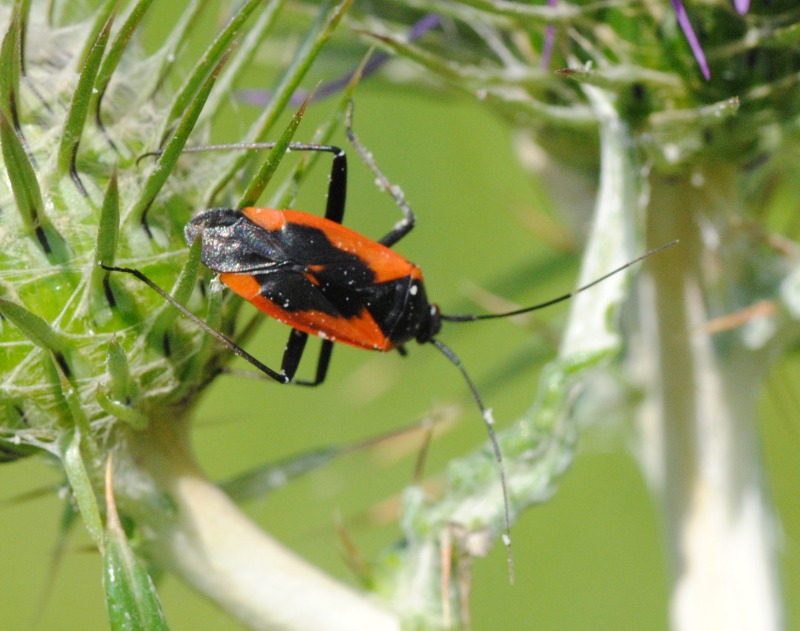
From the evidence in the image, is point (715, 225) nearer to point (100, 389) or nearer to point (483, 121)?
point (100, 389)

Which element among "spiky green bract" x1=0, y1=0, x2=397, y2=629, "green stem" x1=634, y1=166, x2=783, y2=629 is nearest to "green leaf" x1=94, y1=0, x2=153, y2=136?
"spiky green bract" x1=0, y1=0, x2=397, y2=629

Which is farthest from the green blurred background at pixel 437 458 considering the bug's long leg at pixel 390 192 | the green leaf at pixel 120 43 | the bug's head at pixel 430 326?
the green leaf at pixel 120 43

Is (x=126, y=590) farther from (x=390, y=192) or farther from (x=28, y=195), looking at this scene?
(x=390, y=192)

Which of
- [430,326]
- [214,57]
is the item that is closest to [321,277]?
[430,326]

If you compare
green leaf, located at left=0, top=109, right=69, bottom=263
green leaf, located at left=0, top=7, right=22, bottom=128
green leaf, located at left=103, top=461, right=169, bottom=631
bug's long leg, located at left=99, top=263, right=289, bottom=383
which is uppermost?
green leaf, located at left=0, top=7, right=22, bottom=128

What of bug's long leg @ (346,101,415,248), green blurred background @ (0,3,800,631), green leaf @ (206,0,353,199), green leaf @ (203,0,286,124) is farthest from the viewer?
green blurred background @ (0,3,800,631)

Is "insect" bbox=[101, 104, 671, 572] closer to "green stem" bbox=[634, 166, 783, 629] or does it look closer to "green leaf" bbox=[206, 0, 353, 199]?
"green leaf" bbox=[206, 0, 353, 199]

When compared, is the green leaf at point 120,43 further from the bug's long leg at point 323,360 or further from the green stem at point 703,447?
the green stem at point 703,447
